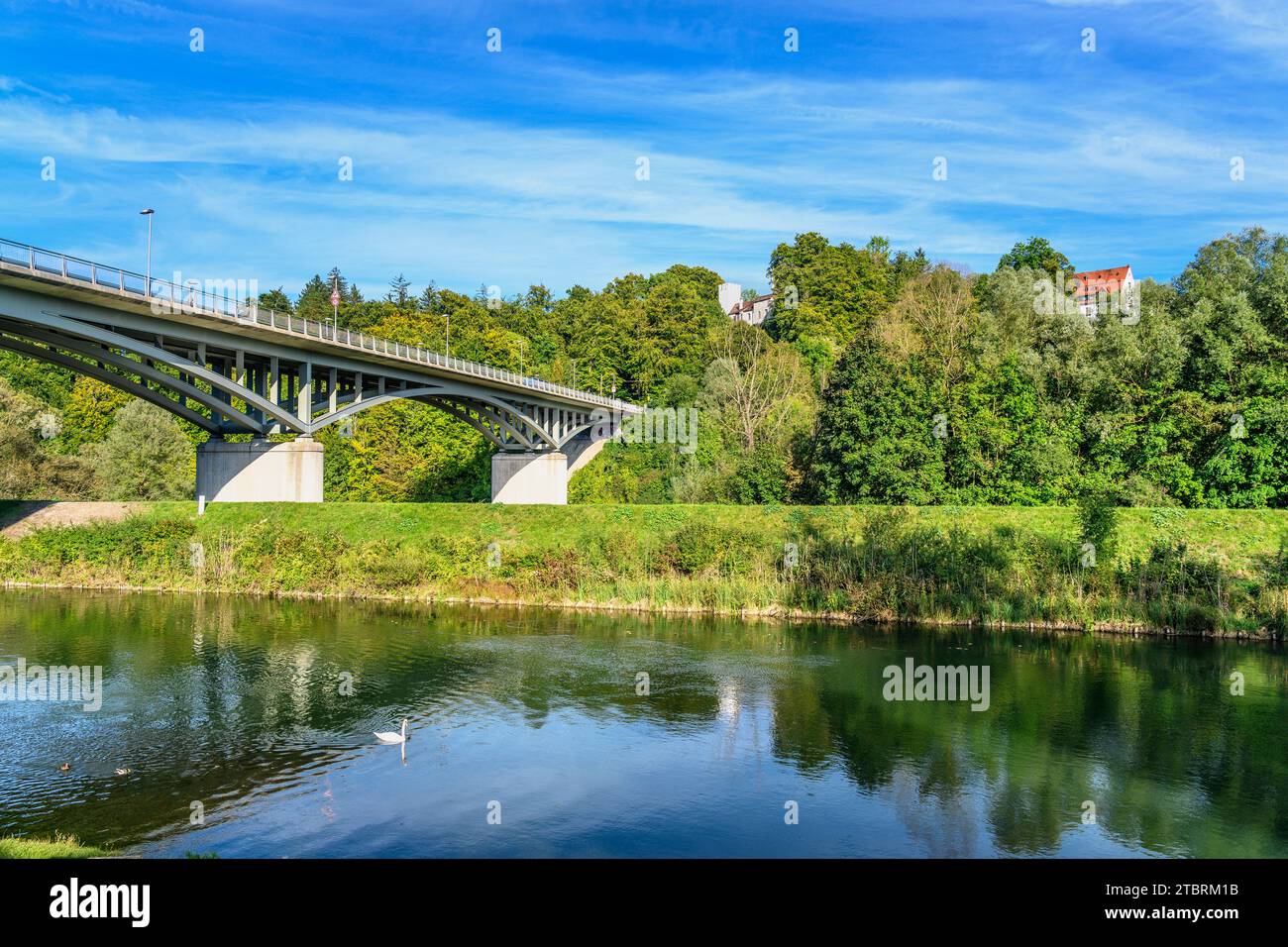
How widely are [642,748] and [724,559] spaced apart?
64.6ft

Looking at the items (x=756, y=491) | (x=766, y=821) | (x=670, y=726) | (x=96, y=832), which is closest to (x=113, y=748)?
(x=96, y=832)

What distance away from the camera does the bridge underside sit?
3741cm

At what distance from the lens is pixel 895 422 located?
4531 cm

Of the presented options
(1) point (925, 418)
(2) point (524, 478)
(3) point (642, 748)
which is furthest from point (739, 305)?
(3) point (642, 748)

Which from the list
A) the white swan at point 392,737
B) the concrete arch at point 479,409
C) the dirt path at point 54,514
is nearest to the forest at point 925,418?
the concrete arch at point 479,409

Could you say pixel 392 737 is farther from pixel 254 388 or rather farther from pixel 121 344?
pixel 254 388

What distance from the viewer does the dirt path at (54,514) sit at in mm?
45125

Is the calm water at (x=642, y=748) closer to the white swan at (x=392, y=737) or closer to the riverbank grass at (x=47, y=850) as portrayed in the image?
the white swan at (x=392, y=737)

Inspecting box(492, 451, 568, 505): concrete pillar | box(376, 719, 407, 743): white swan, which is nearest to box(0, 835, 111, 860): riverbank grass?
box(376, 719, 407, 743): white swan

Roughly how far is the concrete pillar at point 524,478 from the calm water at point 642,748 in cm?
3687

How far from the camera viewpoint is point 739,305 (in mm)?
156750

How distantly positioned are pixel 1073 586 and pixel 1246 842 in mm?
20605
